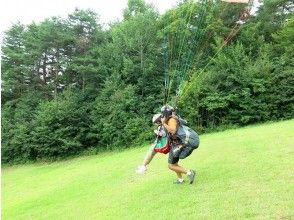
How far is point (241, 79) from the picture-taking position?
31.4 meters

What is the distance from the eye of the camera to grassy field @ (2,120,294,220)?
810cm

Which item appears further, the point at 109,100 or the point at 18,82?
the point at 18,82

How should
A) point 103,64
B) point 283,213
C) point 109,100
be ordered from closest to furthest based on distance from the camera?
point 283,213
point 109,100
point 103,64

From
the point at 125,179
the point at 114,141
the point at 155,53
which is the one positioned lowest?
the point at 114,141

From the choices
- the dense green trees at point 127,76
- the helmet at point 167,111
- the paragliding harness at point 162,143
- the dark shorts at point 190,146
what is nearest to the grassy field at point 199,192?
the dark shorts at point 190,146

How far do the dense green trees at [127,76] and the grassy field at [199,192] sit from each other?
1385 centimetres

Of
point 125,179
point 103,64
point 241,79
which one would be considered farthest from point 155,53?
point 125,179

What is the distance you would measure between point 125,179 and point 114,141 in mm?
→ 18514

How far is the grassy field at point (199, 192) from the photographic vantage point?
8.10 meters

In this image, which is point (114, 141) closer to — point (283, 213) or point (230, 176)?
point (230, 176)

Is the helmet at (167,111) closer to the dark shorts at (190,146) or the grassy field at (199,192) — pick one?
the dark shorts at (190,146)

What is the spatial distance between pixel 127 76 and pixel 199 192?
2620cm

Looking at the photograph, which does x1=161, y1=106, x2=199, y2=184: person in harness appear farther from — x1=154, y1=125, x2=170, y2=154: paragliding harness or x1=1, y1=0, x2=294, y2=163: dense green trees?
x1=1, y1=0, x2=294, y2=163: dense green trees

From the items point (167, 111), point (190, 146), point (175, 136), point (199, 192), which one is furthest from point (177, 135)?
point (199, 192)
